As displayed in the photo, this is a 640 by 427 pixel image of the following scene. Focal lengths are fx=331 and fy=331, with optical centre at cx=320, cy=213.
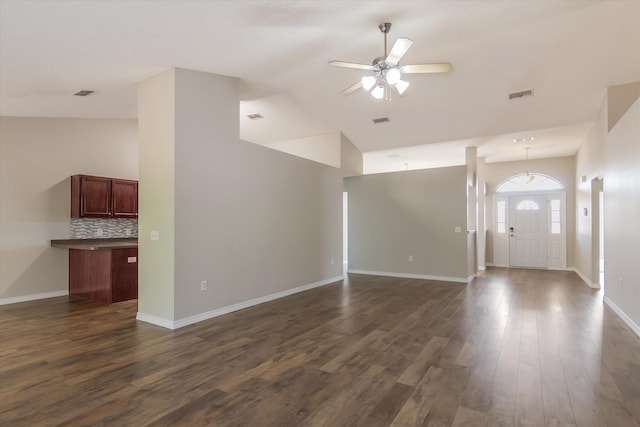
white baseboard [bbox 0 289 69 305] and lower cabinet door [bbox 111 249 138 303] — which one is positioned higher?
lower cabinet door [bbox 111 249 138 303]

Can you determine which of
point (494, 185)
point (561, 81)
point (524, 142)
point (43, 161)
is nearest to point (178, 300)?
point (43, 161)

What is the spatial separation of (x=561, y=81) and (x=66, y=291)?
867cm


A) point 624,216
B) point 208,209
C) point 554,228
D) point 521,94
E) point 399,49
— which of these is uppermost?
point 521,94

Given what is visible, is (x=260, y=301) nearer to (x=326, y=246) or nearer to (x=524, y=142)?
(x=326, y=246)

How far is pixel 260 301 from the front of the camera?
502 centimetres

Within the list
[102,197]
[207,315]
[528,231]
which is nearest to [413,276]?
[528,231]

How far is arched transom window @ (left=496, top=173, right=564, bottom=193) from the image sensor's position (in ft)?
30.1

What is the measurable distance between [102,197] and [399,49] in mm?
5597

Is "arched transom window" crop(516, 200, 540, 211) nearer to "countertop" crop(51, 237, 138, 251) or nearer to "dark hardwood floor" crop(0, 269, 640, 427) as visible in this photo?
"dark hardwood floor" crop(0, 269, 640, 427)

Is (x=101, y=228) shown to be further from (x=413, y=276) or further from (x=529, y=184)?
(x=529, y=184)

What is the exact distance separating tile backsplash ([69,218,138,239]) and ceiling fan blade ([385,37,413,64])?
5.86 meters

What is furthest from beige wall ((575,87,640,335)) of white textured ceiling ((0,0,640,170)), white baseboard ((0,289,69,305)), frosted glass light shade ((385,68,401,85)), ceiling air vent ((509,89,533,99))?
white baseboard ((0,289,69,305))

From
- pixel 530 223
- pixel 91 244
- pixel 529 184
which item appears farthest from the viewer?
pixel 529 184

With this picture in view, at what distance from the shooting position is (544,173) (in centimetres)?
917
